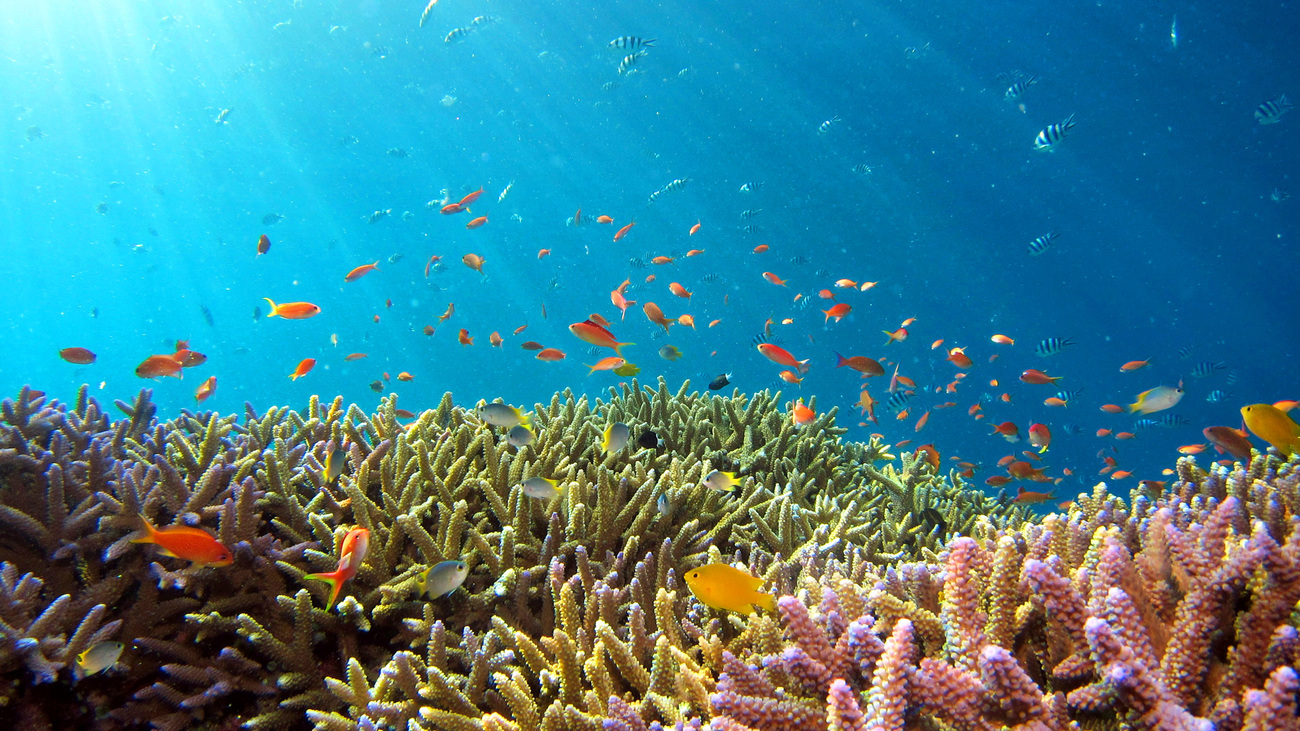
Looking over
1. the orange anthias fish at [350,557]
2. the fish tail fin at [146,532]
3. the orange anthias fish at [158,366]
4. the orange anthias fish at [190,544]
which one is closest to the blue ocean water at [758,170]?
the orange anthias fish at [158,366]

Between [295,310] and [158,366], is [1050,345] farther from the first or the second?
[158,366]

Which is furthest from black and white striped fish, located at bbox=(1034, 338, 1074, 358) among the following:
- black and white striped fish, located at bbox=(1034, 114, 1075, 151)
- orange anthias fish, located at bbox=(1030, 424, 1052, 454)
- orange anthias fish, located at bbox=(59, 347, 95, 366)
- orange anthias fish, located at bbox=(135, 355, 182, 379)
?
orange anthias fish, located at bbox=(59, 347, 95, 366)

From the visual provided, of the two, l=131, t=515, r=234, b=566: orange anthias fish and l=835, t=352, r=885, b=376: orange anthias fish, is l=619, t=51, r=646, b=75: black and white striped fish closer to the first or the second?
l=835, t=352, r=885, b=376: orange anthias fish

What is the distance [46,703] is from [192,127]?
259 ft

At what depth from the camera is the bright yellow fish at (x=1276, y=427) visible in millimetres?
3025

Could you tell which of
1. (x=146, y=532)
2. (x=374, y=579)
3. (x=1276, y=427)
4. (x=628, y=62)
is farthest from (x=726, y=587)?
(x=628, y=62)

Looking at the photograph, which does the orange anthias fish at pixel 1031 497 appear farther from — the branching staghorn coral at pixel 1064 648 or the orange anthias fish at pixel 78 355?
the orange anthias fish at pixel 78 355

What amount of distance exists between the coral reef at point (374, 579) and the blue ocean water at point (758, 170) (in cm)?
2201

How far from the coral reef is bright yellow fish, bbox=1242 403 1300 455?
1896 mm

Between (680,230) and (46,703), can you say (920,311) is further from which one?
(46,703)

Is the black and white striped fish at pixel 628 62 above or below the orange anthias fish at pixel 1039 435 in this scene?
above

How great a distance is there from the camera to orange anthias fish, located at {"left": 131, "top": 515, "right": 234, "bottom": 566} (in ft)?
8.16

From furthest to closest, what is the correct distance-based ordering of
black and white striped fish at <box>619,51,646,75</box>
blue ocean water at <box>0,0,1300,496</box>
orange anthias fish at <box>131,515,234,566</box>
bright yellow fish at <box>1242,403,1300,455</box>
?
1. blue ocean water at <box>0,0,1300,496</box>
2. black and white striped fish at <box>619,51,646,75</box>
3. bright yellow fish at <box>1242,403,1300,455</box>
4. orange anthias fish at <box>131,515,234,566</box>

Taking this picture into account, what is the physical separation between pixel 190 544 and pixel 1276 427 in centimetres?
569
